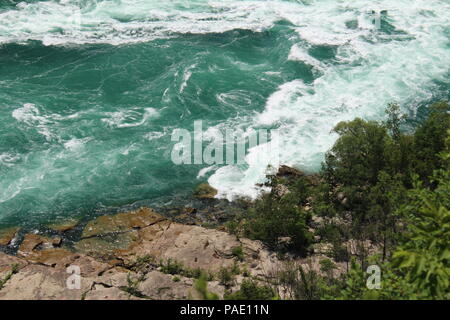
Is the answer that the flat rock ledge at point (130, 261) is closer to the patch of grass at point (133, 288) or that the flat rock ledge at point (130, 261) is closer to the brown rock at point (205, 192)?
the patch of grass at point (133, 288)

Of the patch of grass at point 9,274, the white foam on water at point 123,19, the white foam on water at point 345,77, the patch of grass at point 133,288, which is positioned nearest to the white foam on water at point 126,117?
the white foam on water at point 345,77

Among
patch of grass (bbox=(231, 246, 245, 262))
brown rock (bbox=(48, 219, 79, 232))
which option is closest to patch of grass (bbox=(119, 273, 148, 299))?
patch of grass (bbox=(231, 246, 245, 262))

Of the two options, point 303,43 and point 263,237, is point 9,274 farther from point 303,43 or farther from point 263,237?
point 303,43

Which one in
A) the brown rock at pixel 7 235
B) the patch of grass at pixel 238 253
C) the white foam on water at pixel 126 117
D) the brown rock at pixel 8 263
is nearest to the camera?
the brown rock at pixel 8 263

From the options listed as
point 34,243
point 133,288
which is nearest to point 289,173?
point 133,288
